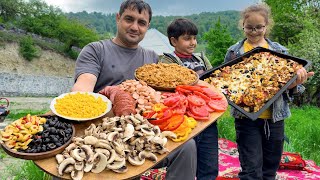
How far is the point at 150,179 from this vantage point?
184 inches

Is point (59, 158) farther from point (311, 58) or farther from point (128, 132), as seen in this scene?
point (311, 58)

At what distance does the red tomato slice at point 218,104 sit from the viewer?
2858mm

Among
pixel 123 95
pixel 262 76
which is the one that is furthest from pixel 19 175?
pixel 262 76

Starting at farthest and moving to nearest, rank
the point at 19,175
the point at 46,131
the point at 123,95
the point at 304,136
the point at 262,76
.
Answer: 1. the point at 304,136
2. the point at 19,175
3. the point at 262,76
4. the point at 123,95
5. the point at 46,131

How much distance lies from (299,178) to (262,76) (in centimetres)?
206

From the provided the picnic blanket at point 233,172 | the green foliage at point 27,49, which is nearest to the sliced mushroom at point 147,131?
the picnic blanket at point 233,172

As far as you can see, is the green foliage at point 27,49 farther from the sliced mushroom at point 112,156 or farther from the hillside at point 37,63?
the sliced mushroom at point 112,156

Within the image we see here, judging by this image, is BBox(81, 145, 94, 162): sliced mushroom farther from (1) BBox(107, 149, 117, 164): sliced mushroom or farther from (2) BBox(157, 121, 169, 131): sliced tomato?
(2) BBox(157, 121, 169, 131): sliced tomato

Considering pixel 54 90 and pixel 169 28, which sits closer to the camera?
pixel 169 28

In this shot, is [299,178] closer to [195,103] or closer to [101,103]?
[195,103]

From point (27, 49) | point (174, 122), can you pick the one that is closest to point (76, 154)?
point (174, 122)

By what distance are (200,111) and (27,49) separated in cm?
4435

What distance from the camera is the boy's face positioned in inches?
148

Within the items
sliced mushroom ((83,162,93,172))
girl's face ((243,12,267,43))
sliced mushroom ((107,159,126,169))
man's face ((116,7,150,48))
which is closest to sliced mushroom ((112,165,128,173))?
sliced mushroom ((107,159,126,169))
